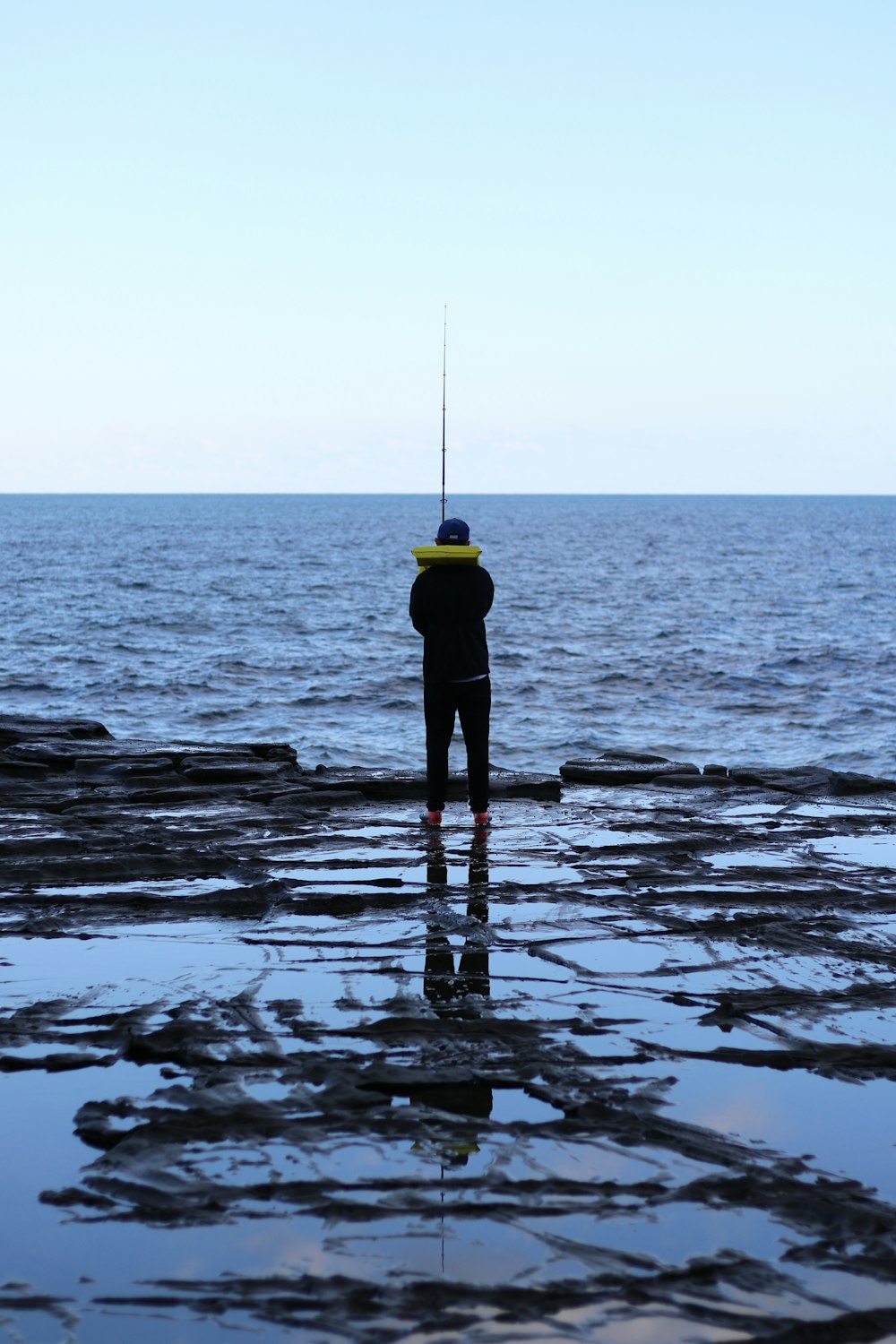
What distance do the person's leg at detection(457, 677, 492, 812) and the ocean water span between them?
953 cm

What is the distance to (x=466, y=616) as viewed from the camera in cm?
847

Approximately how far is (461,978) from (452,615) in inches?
132

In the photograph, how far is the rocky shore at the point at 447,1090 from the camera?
10.5 feet

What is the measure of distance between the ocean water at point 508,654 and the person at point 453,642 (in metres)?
9.83

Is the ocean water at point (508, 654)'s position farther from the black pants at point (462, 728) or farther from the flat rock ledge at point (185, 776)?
the black pants at point (462, 728)

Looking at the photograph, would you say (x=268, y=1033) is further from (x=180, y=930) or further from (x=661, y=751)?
(x=661, y=751)

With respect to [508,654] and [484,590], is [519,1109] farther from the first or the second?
[508,654]

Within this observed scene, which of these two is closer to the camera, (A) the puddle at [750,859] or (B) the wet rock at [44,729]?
(A) the puddle at [750,859]

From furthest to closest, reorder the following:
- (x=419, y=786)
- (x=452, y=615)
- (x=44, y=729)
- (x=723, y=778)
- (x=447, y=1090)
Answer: (x=44, y=729)
(x=723, y=778)
(x=419, y=786)
(x=452, y=615)
(x=447, y=1090)

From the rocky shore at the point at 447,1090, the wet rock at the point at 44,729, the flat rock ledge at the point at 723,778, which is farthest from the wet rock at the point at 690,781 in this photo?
the wet rock at the point at 44,729

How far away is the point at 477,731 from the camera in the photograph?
8.72m

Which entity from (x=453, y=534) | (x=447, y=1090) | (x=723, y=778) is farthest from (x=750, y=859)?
(x=447, y=1090)

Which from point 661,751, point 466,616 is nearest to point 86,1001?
point 466,616

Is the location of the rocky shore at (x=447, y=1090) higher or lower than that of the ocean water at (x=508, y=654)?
higher
